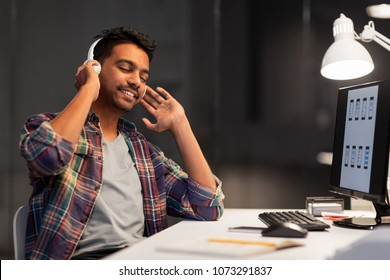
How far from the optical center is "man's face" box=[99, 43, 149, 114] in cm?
188

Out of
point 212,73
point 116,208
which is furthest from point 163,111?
point 212,73

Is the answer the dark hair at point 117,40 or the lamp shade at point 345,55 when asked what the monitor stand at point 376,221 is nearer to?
the lamp shade at point 345,55

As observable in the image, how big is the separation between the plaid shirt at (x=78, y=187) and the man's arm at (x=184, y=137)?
41 millimetres

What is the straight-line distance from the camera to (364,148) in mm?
1671

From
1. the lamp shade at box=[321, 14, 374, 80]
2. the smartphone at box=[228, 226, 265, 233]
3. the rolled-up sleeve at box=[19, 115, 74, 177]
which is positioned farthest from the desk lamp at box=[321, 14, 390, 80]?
the rolled-up sleeve at box=[19, 115, 74, 177]

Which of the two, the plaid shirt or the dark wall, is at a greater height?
the dark wall

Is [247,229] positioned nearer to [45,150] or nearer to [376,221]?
[376,221]

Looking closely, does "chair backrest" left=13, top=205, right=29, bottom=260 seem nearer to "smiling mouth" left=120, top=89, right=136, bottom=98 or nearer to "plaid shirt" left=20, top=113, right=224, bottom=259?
"plaid shirt" left=20, top=113, right=224, bottom=259

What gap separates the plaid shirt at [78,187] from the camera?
59.6 inches

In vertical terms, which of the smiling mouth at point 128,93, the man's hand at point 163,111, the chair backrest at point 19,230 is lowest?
the chair backrest at point 19,230

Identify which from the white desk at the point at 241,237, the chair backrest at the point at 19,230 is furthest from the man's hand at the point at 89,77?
the white desk at the point at 241,237

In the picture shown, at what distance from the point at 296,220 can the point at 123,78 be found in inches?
31.6

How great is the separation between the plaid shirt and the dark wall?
141 cm
